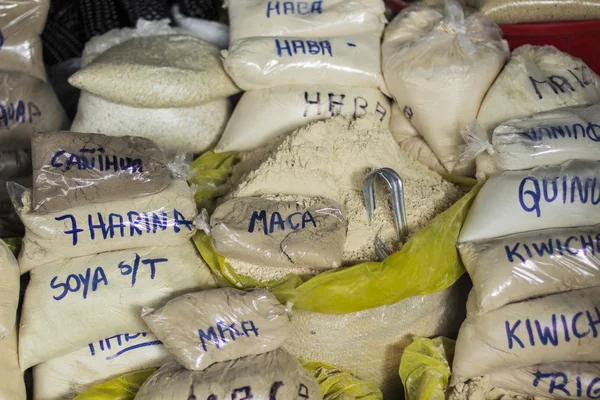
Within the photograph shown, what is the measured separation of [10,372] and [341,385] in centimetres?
80

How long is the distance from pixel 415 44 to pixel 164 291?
0.97 metres

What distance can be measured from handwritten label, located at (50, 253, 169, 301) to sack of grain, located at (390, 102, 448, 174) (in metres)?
0.83

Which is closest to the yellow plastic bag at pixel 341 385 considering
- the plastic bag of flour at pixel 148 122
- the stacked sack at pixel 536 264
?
the stacked sack at pixel 536 264

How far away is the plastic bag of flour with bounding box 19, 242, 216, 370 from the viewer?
61.5 inches

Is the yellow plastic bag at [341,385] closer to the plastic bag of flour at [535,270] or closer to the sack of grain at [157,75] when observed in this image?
the plastic bag of flour at [535,270]

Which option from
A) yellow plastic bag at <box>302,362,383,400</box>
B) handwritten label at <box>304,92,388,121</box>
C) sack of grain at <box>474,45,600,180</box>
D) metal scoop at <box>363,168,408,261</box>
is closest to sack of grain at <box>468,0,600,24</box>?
sack of grain at <box>474,45,600,180</box>

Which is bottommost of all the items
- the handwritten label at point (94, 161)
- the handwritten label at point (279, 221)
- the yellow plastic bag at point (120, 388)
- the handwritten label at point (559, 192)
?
the yellow plastic bag at point (120, 388)

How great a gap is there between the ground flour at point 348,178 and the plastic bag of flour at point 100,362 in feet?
1.46

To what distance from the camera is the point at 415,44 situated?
72.3 inches

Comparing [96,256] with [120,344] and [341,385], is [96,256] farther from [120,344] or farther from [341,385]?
[341,385]

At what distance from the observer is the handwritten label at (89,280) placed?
1574 mm

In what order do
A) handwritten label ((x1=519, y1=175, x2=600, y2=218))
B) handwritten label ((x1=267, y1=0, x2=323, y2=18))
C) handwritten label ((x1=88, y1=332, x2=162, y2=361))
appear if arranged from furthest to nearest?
handwritten label ((x1=267, y1=0, x2=323, y2=18))
handwritten label ((x1=88, y1=332, x2=162, y2=361))
handwritten label ((x1=519, y1=175, x2=600, y2=218))

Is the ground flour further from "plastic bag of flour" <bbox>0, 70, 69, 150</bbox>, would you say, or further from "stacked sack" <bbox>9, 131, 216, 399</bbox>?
"plastic bag of flour" <bbox>0, 70, 69, 150</bbox>

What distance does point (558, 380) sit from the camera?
56.9 inches
